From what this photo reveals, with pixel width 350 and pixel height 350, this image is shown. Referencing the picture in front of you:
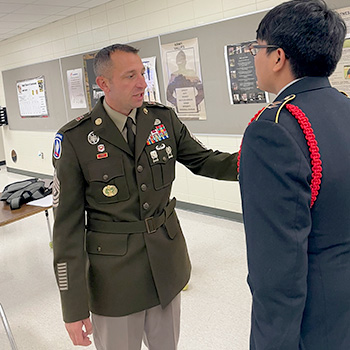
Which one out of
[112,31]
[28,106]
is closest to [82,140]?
[112,31]

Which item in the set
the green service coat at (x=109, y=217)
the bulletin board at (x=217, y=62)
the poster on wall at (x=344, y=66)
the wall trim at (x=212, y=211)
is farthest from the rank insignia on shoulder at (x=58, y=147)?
the wall trim at (x=212, y=211)

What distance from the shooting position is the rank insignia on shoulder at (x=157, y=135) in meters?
1.60

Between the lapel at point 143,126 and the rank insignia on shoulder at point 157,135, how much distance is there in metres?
0.02

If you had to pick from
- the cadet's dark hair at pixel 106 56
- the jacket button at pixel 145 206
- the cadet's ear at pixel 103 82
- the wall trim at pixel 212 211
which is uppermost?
the cadet's dark hair at pixel 106 56

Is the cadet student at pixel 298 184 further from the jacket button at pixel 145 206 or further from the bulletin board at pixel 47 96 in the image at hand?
the bulletin board at pixel 47 96

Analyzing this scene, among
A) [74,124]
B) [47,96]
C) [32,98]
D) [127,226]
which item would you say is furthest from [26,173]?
[127,226]

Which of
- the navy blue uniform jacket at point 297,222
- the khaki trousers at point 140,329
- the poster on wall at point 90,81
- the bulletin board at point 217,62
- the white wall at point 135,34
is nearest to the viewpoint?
the navy blue uniform jacket at point 297,222

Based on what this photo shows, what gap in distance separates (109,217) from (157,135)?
37cm

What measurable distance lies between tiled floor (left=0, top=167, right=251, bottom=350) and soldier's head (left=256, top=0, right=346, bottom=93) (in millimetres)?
1873

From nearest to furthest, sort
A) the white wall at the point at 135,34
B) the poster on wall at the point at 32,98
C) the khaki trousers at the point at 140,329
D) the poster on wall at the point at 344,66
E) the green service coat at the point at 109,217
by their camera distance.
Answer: the green service coat at the point at 109,217 → the khaki trousers at the point at 140,329 → the poster on wall at the point at 344,66 → the white wall at the point at 135,34 → the poster on wall at the point at 32,98

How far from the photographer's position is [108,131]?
153 cm

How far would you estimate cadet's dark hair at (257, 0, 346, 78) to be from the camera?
886 mm

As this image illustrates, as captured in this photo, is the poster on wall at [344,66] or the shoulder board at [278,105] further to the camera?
the poster on wall at [344,66]

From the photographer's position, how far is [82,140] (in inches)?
59.5
